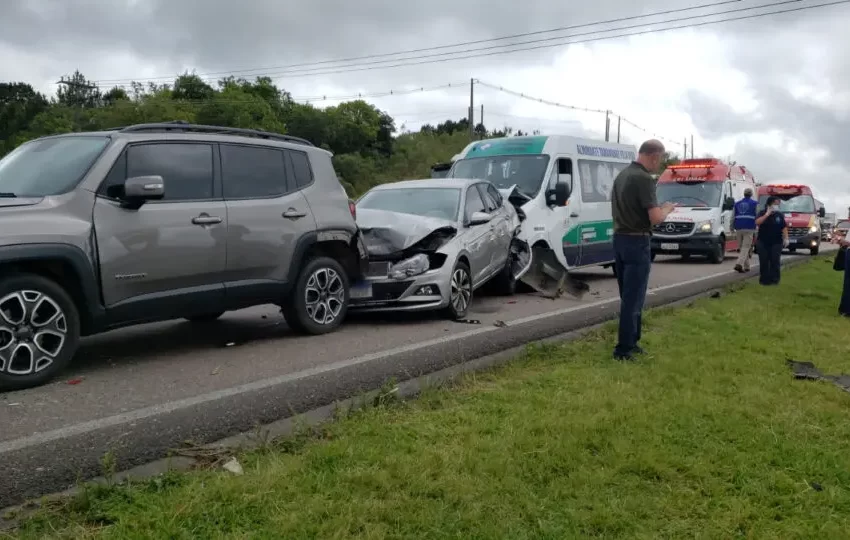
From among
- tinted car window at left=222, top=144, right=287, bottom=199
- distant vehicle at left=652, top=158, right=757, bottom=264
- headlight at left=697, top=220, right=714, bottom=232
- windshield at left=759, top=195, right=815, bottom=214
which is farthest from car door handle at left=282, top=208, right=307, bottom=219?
windshield at left=759, top=195, right=815, bottom=214

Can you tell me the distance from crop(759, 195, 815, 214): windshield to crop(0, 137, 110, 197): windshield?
1042 inches

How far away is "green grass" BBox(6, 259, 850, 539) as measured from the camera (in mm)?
3137

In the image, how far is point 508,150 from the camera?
13055 mm

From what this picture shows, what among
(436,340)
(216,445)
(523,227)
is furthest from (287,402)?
(523,227)

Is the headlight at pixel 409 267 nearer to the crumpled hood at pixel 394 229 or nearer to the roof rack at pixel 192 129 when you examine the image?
the crumpled hood at pixel 394 229

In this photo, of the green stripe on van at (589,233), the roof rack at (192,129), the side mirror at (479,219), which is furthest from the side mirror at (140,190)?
the green stripe on van at (589,233)

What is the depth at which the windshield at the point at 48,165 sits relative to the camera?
226 inches

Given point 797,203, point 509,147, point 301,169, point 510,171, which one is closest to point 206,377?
point 301,169

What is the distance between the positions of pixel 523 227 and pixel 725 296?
3045 mm

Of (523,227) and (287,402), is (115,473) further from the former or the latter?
(523,227)

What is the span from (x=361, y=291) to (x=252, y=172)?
1890 mm

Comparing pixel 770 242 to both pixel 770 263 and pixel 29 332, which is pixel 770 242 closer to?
pixel 770 263

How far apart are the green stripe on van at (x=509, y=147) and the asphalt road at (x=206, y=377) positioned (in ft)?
A: 12.7

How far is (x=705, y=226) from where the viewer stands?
2019 cm
